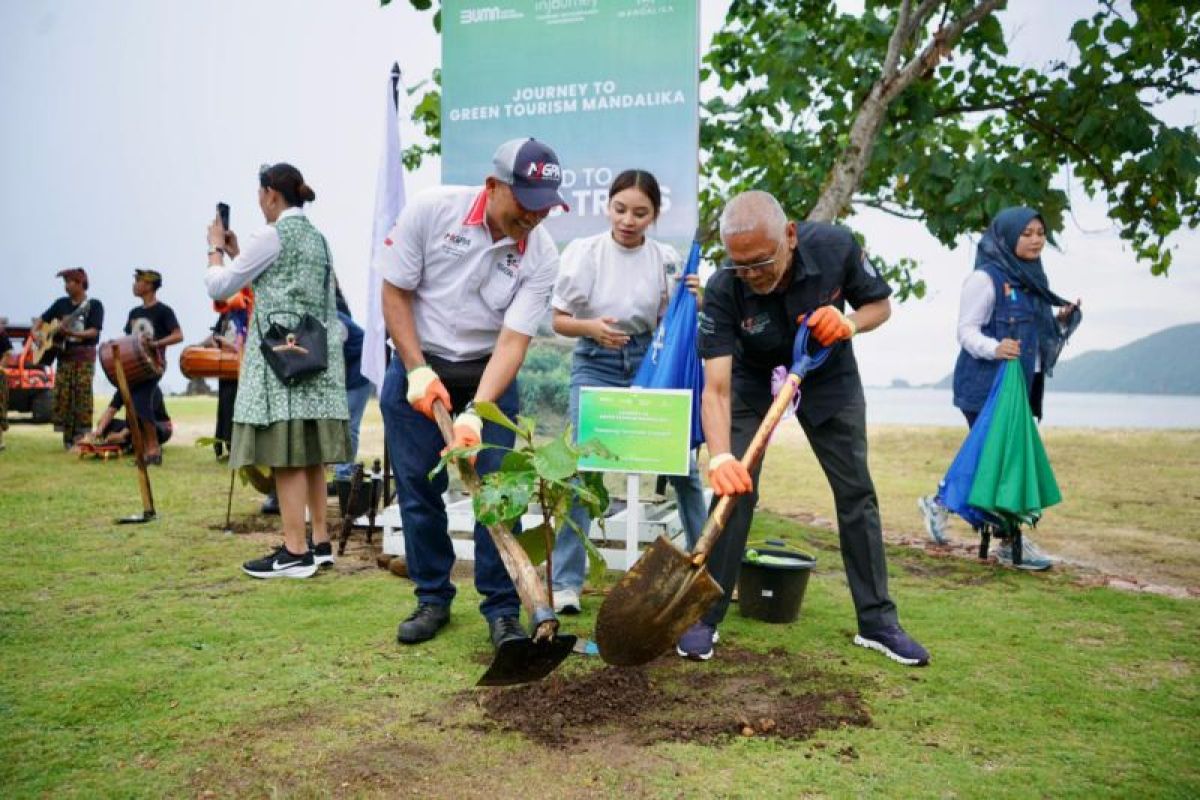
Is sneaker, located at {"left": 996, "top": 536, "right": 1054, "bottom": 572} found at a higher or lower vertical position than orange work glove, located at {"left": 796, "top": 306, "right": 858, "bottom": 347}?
lower

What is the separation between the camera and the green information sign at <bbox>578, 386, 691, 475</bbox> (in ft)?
12.6

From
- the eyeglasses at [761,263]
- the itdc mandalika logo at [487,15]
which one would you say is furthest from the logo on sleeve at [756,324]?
the itdc mandalika logo at [487,15]

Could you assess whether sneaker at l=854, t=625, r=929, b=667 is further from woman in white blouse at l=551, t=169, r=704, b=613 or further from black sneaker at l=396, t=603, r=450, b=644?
black sneaker at l=396, t=603, r=450, b=644

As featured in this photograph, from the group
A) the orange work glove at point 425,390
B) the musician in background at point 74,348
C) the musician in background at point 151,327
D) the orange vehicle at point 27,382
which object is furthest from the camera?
the orange vehicle at point 27,382

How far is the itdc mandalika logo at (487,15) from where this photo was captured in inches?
189

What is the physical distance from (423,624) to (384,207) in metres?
2.40

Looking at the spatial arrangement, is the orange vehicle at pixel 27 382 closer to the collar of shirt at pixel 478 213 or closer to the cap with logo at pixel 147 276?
the cap with logo at pixel 147 276

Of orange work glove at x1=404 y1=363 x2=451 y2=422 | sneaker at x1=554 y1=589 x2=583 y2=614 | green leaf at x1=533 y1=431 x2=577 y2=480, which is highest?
orange work glove at x1=404 y1=363 x2=451 y2=422

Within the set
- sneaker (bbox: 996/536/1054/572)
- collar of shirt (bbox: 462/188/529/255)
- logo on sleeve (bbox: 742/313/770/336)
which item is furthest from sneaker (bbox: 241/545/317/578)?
sneaker (bbox: 996/536/1054/572)

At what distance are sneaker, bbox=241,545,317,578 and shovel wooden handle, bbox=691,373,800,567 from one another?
2256 millimetres

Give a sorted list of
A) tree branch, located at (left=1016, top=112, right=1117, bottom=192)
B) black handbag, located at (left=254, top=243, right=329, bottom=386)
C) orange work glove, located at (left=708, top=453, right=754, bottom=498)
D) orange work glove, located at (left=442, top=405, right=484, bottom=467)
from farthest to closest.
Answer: tree branch, located at (left=1016, top=112, right=1117, bottom=192) → black handbag, located at (left=254, top=243, right=329, bottom=386) → orange work glove, located at (left=442, top=405, right=484, bottom=467) → orange work glove, located at (left=708, top=453, right=754, bottom=498)

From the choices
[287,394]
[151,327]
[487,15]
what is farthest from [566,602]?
[151,327]

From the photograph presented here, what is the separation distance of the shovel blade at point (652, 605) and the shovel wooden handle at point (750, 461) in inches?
2.7

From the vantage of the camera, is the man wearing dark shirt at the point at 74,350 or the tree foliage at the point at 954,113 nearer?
the tree foliage at the point at 954,113
